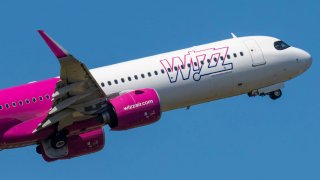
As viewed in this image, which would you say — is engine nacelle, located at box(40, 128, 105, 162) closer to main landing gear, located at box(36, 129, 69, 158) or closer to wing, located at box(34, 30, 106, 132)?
main landing gear, located at box(36, 129, 69, 158)

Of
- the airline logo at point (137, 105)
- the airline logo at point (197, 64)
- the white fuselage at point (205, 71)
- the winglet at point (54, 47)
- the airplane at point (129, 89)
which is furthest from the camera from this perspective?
the airline logo at point (197, 64)

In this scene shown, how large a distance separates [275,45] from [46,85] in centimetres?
1484

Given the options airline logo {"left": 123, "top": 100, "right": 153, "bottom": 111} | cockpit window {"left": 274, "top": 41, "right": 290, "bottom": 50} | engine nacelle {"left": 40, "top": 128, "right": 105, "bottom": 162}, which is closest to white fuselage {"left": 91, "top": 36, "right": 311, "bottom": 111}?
cockpit window {"left": 274, "top": 41, "right": 290, "bottom": 50}

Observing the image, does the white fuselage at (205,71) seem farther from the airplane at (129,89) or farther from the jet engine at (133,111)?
the jet engine at (133,111)

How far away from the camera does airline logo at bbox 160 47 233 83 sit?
55.4 meters

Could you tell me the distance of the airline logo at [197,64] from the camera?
55.4 metres

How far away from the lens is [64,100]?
166ft

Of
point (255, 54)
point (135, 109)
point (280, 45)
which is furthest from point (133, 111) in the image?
point (280, 45)

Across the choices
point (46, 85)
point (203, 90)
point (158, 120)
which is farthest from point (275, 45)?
point (46, 85)

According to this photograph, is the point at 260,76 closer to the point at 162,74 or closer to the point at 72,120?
the point at 162,74

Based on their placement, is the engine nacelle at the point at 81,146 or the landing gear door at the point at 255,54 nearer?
the engine nacelle at the point at 81,146

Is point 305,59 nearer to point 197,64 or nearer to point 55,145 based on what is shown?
point 197,64

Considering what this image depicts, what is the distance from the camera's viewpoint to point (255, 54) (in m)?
57.8

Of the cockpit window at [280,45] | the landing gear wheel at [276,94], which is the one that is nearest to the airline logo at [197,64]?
the cockpit window at [280,45]
